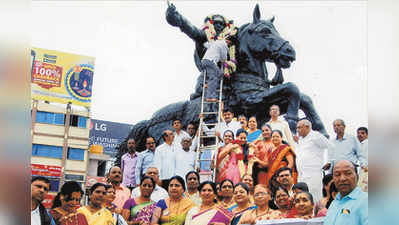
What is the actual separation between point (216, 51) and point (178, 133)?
119 centimetres

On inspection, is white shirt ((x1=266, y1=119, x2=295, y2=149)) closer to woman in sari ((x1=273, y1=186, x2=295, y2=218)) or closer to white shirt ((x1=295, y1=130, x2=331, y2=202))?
white shirt ((x1=295, y1=130, x2=331, y2=202))

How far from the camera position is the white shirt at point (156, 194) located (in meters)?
4.58

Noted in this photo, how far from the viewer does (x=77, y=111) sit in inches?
184

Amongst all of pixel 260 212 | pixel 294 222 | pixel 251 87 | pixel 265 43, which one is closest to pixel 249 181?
pixel 260 212

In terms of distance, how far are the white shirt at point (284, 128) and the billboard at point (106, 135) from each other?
1.76m

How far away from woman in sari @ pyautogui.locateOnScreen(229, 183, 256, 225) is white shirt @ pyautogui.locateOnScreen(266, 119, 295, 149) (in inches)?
29.2

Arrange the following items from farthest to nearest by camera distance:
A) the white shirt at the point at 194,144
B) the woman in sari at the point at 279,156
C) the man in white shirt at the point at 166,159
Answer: the white shirt at the point at 194,144, the man in white shirt at the point at 166,159, the woman in sari at the point at 279,156

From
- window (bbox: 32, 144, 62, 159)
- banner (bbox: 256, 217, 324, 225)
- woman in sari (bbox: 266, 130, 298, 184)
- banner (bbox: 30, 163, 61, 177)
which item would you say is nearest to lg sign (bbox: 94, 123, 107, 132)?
window (bbox: 32, 144, 62, 159)

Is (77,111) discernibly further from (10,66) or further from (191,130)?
(10,66)

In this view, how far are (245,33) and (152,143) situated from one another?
1.96 metres

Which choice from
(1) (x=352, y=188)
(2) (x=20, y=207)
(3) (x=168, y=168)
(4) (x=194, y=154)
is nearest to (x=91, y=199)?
(3) (x=168, y=168)

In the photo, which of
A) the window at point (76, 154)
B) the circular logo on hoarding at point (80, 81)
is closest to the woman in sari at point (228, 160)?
the window at point (76, 154)

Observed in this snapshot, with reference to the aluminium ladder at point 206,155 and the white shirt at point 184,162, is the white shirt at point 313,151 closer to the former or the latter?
the aluminium ladder at point 206,155

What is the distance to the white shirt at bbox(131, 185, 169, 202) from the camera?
4.58 m
